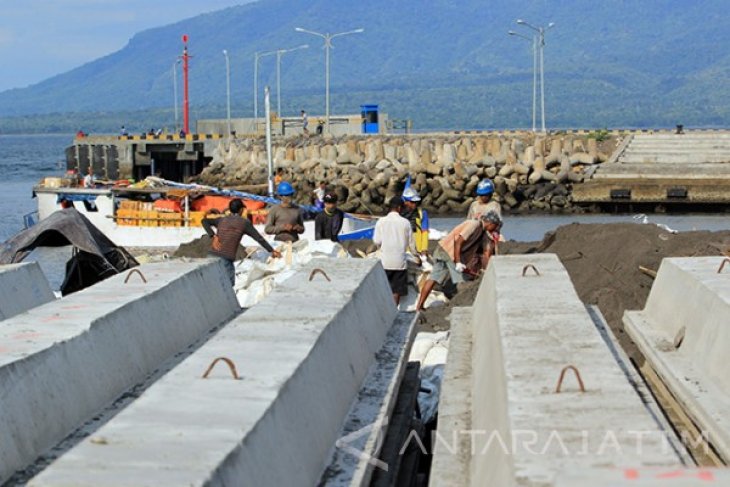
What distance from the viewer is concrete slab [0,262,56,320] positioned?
9523 millimetres

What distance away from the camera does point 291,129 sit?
7006 cm

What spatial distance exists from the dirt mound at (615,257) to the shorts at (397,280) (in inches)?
14.4

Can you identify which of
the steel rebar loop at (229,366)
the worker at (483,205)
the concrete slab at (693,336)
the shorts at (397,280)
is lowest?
the shorts at (397,280)

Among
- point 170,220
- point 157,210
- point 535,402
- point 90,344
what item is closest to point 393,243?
point 90,344

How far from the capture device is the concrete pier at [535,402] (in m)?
5.17

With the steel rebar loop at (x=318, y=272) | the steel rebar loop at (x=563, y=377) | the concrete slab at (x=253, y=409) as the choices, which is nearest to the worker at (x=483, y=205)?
the steel rebar loop at (x=318, y=272)

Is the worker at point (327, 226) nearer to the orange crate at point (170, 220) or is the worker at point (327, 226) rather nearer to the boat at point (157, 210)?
the boat at point (157, 210)

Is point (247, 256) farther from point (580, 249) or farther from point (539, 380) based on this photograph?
point (539, 380)

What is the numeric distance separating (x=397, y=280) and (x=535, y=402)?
6.78 m

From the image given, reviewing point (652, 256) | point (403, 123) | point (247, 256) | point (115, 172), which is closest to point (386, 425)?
point (652, 256)

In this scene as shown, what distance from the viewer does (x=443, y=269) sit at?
12914mm

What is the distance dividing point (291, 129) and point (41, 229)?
56715 millimetres

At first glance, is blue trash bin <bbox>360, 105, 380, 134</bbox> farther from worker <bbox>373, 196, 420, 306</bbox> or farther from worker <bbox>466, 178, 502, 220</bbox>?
worker <bbox>373, 196, 420, 306</bbox>

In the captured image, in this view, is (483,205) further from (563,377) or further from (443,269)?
(563,377)
